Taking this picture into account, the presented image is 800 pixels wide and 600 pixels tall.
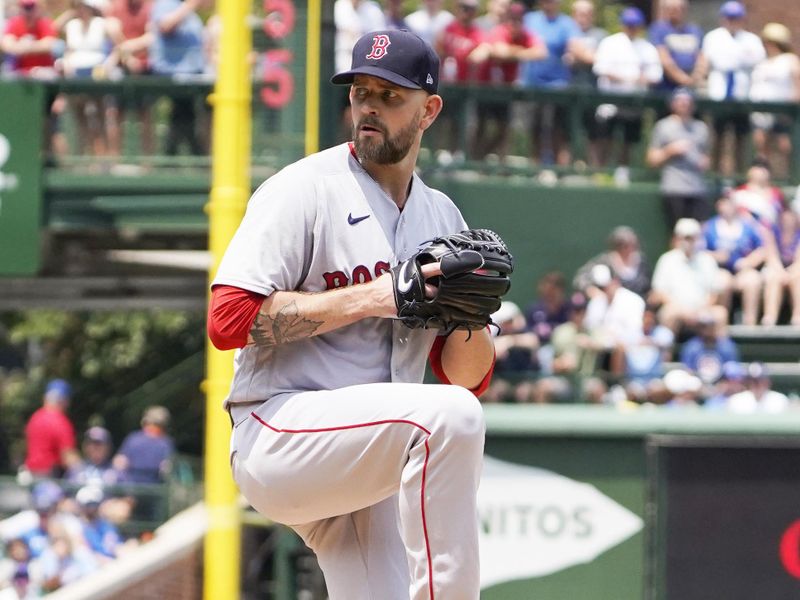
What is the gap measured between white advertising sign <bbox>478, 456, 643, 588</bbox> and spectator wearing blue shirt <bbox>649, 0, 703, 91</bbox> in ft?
19.1

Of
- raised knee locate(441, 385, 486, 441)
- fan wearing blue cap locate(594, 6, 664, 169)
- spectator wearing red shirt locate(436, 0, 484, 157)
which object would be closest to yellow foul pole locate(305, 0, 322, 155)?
spectator wearing red shirt locate(436, 0, 484, 157)

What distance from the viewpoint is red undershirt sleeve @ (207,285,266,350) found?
11.9 ft

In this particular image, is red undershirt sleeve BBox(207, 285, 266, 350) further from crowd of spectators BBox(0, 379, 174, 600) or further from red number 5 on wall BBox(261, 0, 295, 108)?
crowd of spectators BBox(0, 379, 174, 600)

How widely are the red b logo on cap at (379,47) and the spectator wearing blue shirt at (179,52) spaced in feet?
26.3

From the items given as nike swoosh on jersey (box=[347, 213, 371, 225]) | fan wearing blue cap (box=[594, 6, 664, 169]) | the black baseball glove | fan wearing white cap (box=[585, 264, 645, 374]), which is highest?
fan wearing blue cap (box=[594, 6, 664, 169])

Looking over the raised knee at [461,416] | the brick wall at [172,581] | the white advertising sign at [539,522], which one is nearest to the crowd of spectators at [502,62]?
the brick wall at [172,581]

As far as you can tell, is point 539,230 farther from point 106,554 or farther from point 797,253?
point 106,554

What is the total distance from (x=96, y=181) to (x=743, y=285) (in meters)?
5.56

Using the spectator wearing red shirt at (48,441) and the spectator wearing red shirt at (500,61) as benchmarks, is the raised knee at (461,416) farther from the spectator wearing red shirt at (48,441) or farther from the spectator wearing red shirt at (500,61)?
the spectator wearing red shirt at (48,441)

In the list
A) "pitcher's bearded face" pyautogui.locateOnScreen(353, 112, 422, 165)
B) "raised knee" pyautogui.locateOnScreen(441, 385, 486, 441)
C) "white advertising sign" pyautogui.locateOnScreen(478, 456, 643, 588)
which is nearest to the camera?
"raised knee" pyautogui.locateOnScreen(441, 385, 486, 441)

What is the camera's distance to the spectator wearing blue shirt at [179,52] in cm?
1152

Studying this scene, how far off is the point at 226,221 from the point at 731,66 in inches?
224

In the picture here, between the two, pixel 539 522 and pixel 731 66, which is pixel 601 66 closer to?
pixel 731 66

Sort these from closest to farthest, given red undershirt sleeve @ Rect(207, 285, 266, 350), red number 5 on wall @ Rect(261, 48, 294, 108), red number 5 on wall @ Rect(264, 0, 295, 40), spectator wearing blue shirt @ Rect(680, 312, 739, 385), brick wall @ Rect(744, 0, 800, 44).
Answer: red undershirt sleeve @ Rect(207, 285, 266, 350) < red number 5 on wall @ Rect(264, 0, 295, 40) < red number 5 on wall @ Rect(261, 48, 294, 108) < spectator wearing blue shirt @ Rect(680, 312, 739, 385) < brick wall @ Rect(744, 0, 800, 44)
